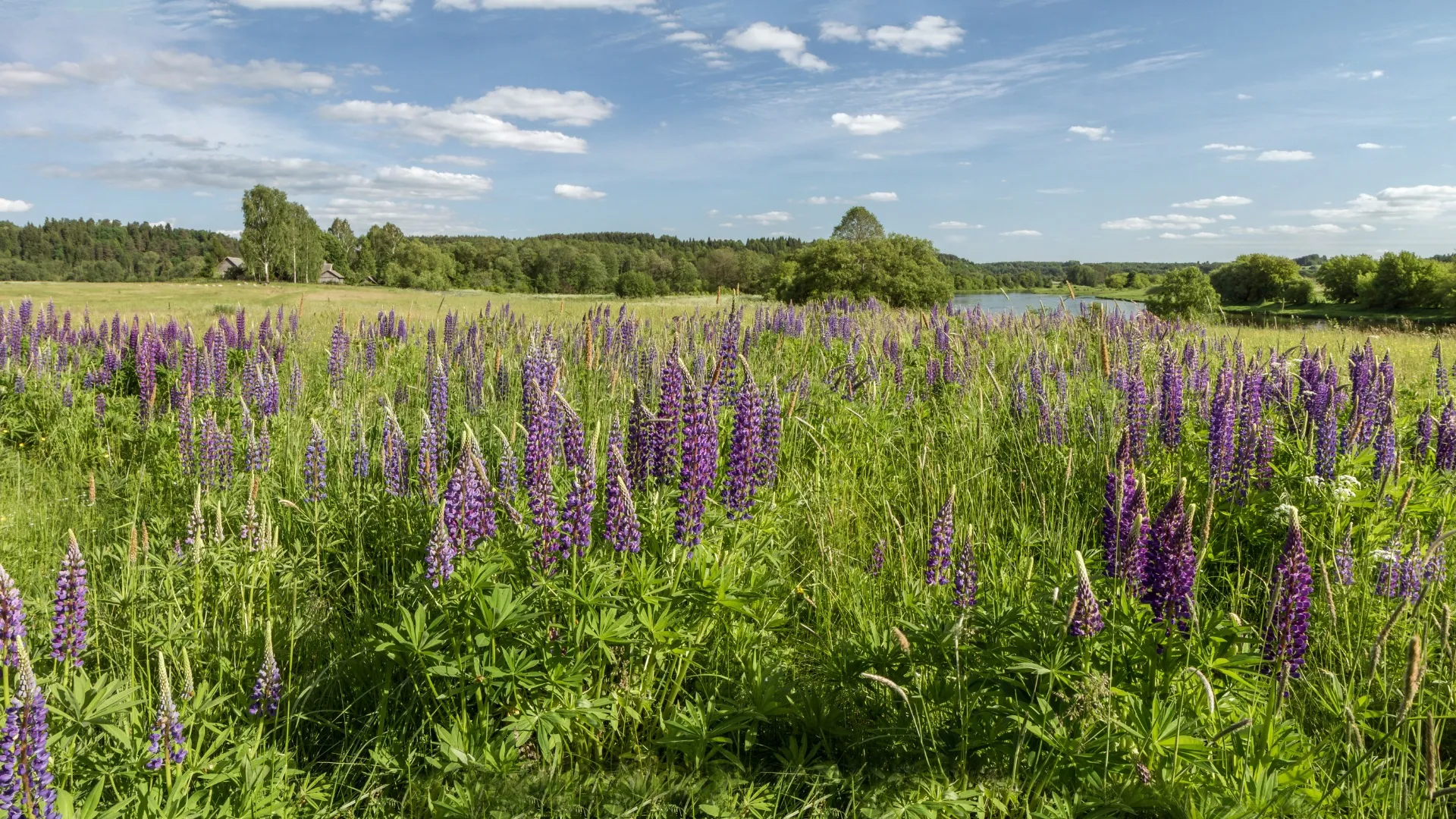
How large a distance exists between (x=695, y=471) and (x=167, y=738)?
1872mm

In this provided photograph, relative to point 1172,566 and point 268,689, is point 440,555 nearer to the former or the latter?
point 268,689

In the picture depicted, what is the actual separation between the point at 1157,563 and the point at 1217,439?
2418 millimetres

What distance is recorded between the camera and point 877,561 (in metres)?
4.25

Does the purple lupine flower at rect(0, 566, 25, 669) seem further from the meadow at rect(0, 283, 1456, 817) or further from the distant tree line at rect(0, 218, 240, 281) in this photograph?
the distant tree line at rect(0, 218, 240, 281)

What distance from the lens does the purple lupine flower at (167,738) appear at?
228 centimetres

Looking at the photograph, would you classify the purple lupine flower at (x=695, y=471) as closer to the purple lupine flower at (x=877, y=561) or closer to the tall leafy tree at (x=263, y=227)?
the purple lupine flower at (x=877, y=561)

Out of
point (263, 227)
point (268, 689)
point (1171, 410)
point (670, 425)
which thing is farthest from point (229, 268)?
point (1171, 410)

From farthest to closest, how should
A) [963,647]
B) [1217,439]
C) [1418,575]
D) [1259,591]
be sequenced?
[1217,439] → [1259,591] → [1418,575] → [963,647]

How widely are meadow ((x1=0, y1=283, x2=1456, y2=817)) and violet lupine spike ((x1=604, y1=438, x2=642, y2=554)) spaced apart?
0.06 feet

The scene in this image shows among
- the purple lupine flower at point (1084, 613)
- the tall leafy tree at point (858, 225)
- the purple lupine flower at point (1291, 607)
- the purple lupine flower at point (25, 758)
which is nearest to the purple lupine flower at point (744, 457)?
the purple lupine flower at point (1084, 613)

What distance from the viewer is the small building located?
11281cm

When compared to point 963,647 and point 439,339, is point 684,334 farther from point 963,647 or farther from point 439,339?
point 963,647

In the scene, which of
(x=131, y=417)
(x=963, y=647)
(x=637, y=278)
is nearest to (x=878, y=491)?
(x=963, y=647)

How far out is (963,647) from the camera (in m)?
2.86
